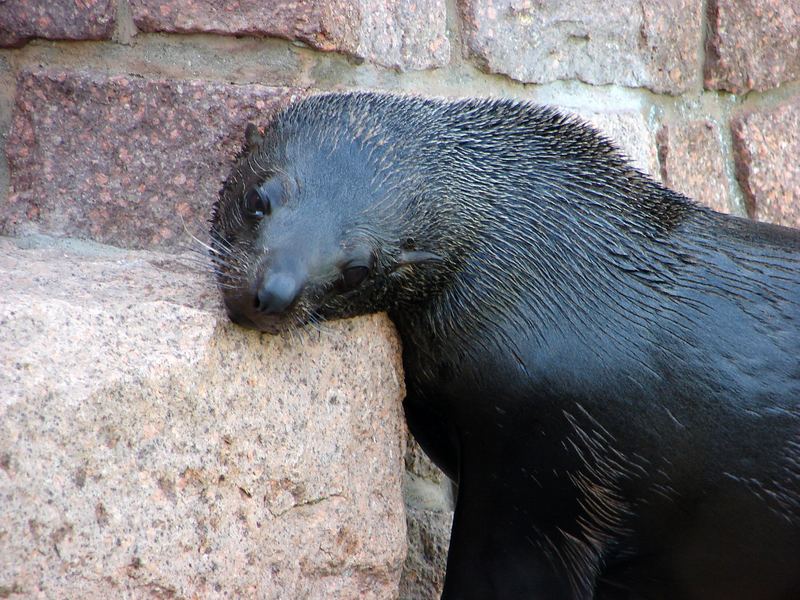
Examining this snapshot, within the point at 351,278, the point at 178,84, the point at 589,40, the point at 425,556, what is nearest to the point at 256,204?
the point at 351,278

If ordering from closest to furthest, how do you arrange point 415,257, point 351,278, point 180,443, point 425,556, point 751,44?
point 180,443, point 351,278, point 415,257, point 425,556, point 751,44

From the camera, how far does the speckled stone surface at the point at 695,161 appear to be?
388 cm

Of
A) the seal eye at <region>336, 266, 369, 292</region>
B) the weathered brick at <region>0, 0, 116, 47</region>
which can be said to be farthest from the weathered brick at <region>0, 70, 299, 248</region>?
the seal eye at <region>336, 266, 369, 292</region>

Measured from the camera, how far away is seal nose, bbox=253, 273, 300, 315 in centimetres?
224

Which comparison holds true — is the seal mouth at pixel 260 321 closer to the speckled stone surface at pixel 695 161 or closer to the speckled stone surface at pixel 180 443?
the speckled stone surface at pixel 180 443

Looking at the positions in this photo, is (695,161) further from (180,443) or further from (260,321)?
(180,443)

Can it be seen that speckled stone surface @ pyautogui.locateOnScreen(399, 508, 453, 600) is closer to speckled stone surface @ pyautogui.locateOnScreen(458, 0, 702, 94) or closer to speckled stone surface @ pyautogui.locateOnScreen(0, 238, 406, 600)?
speckled stone surface @ pyautogui.locateOnScreen(0, 238, 406, 600)

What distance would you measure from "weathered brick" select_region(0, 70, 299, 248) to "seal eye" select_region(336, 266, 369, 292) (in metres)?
0.61

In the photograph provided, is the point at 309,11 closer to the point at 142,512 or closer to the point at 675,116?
the point at 142,512

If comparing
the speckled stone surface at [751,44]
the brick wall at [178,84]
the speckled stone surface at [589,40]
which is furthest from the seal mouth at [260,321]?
the speckled stone surface at [751,44]

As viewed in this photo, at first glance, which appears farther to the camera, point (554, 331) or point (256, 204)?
point (554, 331)

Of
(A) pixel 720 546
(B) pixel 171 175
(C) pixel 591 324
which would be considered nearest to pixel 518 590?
(A) pixel 720 546

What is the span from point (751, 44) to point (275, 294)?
2715 millimetres

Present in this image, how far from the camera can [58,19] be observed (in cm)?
282
